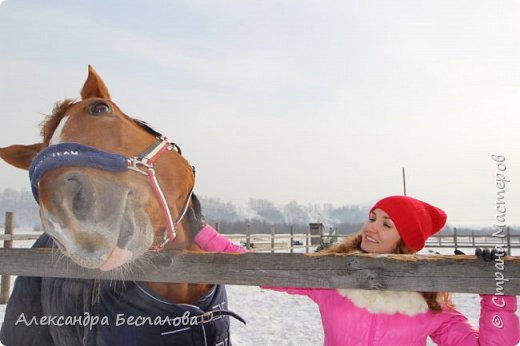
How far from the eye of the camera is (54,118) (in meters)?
1.79

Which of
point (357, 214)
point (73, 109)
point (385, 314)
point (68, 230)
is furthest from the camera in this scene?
point (357, 214)

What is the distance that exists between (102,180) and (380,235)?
1531 millimetres

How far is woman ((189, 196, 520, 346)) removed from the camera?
174 cm

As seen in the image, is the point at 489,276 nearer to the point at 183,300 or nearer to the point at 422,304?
the point at 422,304

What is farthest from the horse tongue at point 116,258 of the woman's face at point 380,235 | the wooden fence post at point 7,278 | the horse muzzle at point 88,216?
the wooden fence post at point 7,278

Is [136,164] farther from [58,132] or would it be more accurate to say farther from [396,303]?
[396,303]

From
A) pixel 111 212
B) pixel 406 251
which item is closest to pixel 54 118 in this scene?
pixel 111 212

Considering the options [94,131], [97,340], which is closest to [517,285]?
[94,131]

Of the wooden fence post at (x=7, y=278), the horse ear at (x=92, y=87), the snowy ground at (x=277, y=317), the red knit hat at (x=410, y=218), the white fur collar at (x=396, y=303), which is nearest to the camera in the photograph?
the horse ear at (x=92, y=87)

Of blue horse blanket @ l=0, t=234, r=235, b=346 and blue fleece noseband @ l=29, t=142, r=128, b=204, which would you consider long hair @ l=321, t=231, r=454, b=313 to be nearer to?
blue horse blanket @ l=0, t=234, r=235, b=346

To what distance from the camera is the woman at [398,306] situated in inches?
68.3

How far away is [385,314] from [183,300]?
1.03m

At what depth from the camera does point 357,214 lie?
150 metres

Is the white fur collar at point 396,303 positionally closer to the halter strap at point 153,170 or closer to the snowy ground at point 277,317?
the halter strap at point 153,170
